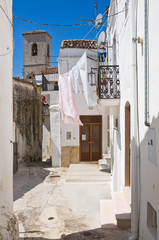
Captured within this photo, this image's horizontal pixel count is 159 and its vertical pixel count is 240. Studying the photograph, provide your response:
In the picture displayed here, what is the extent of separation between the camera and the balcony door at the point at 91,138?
13.3 m

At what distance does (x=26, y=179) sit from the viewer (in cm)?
1102

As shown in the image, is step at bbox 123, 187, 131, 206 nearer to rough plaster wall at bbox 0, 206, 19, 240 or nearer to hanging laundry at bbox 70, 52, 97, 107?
rough plaster wall at bbox 0, 206, 19, 240

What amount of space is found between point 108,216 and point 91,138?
7.24 metres

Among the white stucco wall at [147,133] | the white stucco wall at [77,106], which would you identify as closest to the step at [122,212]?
the white stucco wall at [147,133]

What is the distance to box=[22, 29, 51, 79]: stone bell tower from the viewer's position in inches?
1299

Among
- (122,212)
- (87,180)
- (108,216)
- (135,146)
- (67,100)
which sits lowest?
(87,180)

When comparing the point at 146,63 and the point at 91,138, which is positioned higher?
the point at 146,63

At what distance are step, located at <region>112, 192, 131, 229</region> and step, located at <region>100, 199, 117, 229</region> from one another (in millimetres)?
246

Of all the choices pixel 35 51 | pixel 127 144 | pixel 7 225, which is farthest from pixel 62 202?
pixel 35 51

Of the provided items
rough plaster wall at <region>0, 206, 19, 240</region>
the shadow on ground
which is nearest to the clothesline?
the shadow on ground

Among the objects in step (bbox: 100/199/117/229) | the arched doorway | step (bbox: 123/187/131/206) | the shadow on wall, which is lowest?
the shadow on wall

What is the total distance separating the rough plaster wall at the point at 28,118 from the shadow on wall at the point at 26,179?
6.16 ft

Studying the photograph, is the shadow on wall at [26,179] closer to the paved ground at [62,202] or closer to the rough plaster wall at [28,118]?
the paved ground at [62,202]

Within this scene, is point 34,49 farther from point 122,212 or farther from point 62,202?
point 122,212
